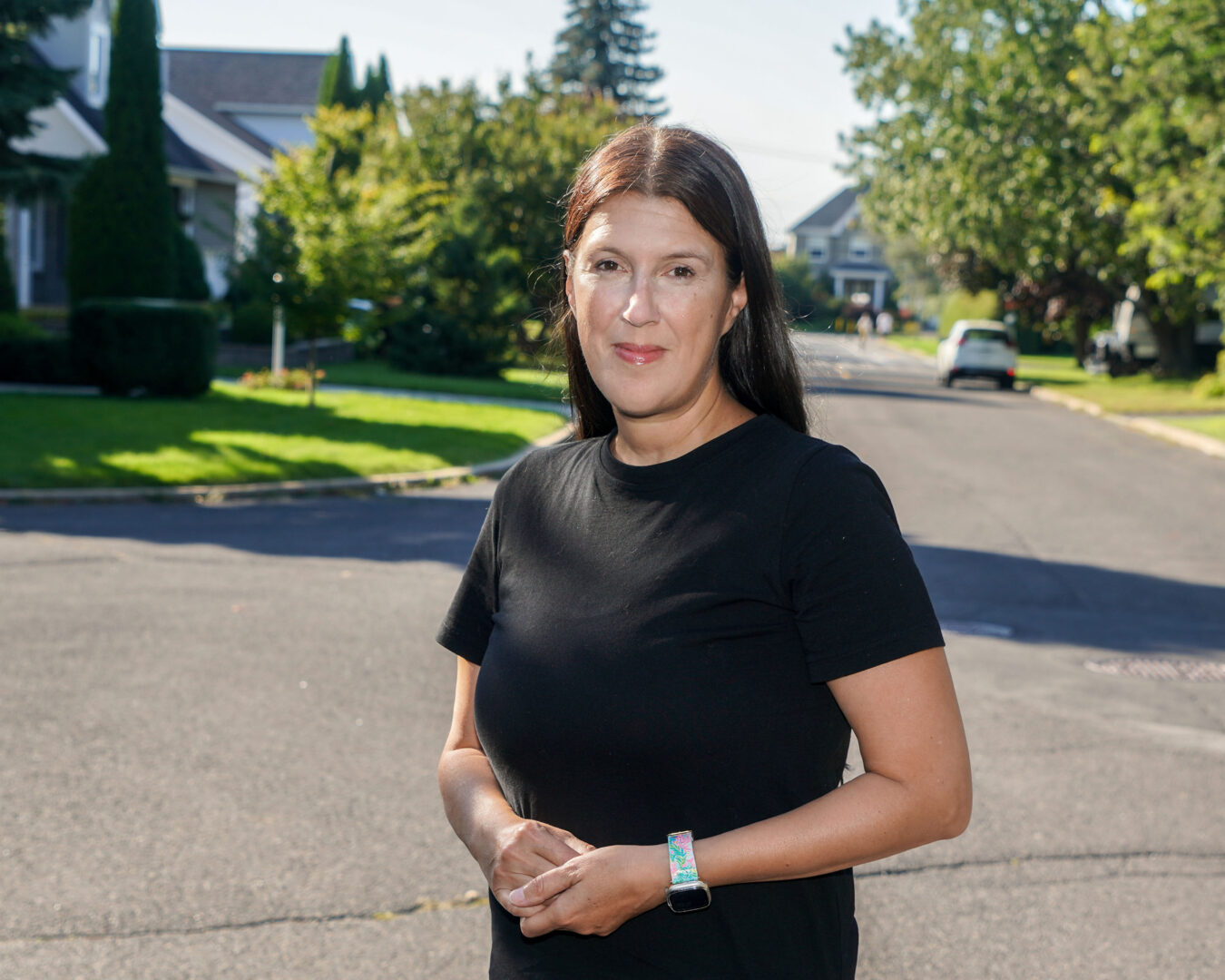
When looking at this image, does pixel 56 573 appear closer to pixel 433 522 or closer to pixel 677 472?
pixel 433 522

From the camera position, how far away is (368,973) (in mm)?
3773

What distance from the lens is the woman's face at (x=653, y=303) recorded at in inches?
80.2

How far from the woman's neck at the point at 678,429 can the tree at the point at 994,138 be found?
112 ft

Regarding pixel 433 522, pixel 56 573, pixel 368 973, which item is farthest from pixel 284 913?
pixel 433 522

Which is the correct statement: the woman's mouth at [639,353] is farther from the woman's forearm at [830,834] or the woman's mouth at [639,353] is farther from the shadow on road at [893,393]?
the shadow on road at [893,393]

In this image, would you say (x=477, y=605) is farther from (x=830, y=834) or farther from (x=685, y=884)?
(x=830, y=834)

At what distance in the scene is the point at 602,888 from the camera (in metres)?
1.89

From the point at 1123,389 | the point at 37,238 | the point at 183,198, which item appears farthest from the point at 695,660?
the point at 183,198

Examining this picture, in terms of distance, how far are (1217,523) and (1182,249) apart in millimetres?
13948

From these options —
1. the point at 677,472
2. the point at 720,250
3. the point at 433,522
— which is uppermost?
the point at 720,250

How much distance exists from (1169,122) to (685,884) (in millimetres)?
Result: 28233

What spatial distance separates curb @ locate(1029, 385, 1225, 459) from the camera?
21641mm

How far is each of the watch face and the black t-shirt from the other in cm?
8

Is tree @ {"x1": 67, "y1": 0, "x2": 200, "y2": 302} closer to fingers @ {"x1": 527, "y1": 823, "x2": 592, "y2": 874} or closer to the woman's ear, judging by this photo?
the woman's ear
